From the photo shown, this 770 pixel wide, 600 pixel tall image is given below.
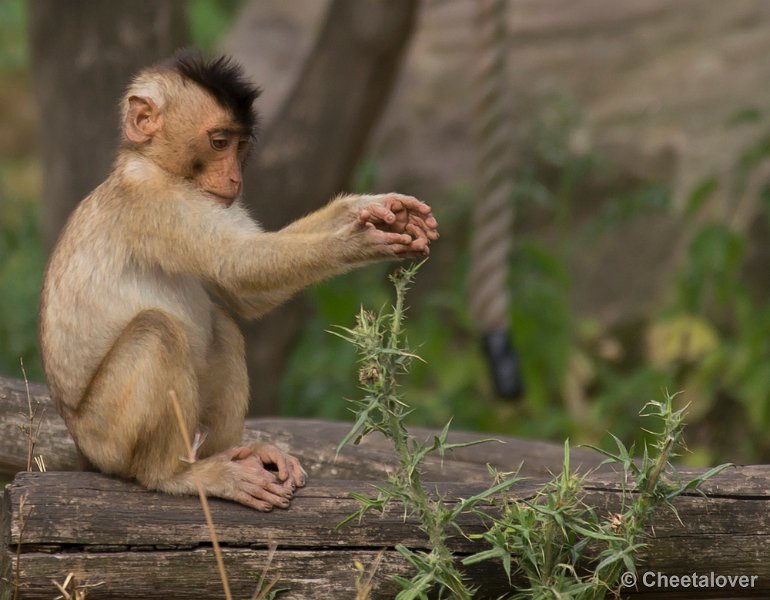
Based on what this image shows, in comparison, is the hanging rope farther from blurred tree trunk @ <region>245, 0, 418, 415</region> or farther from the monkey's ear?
the monkey's ear

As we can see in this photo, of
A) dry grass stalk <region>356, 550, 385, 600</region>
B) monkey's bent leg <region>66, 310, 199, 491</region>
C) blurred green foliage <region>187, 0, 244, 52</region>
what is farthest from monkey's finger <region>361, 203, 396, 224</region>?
blurred green foliage <region>187, 0, 244, 52</region>

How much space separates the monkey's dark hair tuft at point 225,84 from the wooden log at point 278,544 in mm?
1577

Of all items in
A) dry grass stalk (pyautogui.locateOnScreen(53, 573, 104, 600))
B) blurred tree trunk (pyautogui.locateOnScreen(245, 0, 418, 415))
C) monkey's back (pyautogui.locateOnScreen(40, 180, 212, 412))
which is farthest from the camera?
blurred tree trunk (pyautogui.locateOnScreen(245, 0, 418, 415))

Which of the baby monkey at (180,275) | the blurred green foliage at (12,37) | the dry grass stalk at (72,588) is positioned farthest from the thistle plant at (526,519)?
the blurred green foliage at (12,37)

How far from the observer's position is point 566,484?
3418 millimetres

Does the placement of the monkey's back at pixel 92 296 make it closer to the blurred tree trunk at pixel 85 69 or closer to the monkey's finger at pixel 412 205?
the monkey's finger at pixel 412 205

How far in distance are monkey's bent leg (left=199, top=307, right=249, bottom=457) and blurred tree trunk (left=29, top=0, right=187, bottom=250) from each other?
123 inches

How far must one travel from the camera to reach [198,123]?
452cm

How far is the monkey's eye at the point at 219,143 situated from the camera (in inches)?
178

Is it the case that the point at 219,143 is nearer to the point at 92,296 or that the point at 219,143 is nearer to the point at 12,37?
the point at 92,296

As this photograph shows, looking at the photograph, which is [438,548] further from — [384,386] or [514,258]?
[514,258]

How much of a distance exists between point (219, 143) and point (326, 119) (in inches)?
133

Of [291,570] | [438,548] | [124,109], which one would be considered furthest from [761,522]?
[124,109]

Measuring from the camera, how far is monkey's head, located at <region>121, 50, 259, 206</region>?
452 centimetres
